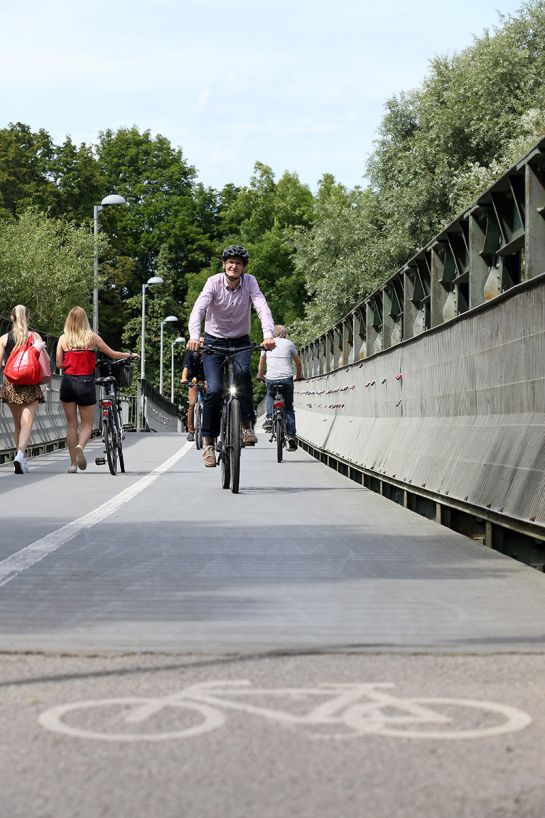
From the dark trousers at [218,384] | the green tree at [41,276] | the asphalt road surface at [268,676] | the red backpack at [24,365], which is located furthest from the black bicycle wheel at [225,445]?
the green tree at [41,276]

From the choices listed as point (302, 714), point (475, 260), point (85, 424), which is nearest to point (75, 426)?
point (85, 424)

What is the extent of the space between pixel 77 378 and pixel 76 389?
0.13m

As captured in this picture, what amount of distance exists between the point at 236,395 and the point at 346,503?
1599 millimetres

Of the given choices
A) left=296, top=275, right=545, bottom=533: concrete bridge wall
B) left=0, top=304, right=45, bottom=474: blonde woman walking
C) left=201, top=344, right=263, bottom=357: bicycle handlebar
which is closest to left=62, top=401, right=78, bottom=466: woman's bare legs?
left=0, top=304, right=45, bottom=474: blonde woman walking

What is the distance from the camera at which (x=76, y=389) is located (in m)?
18.2

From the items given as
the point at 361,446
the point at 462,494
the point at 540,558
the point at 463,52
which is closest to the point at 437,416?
the point at 462,494

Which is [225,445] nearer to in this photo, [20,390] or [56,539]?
[56,539]

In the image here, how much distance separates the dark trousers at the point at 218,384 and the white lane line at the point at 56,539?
965mm

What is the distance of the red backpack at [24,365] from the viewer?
1878 centimetres

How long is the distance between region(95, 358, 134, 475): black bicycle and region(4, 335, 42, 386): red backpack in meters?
0.79

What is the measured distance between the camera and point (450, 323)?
1148cm

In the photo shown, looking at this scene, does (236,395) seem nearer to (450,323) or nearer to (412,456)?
(412,456)

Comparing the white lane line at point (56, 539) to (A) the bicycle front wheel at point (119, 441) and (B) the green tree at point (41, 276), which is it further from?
(B) the green tree at point (41, 276)

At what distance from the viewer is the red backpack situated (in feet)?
61.6
